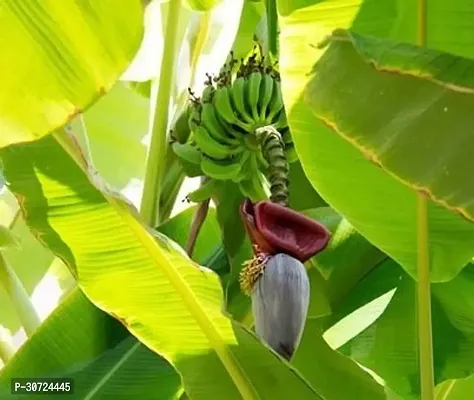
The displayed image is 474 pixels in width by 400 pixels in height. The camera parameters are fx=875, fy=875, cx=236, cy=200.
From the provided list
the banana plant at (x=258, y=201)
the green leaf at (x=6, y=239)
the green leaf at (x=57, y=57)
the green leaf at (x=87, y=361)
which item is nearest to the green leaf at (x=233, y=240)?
the banana plant at (x=258, y=201)

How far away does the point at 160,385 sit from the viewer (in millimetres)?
898

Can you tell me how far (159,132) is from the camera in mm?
968

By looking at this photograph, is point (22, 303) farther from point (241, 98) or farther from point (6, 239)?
point (241, 98)

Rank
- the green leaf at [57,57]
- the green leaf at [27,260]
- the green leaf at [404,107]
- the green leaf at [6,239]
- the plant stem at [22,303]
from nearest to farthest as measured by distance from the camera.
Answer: the green leaf at [404,107]
the green leaf at [57,57]
the green leaf at [6,239]
the plant stem at [22,303]
the green leaf at [27,260]

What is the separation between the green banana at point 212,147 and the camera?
2.85 ft

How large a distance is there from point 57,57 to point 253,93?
290 mm

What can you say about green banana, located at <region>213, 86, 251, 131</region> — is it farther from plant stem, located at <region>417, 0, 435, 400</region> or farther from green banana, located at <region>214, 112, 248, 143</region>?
plant stem, located at <region>417, 0, 435, 400</region>

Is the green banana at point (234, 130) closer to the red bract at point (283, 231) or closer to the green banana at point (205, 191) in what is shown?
the green banana at point (205, 191)

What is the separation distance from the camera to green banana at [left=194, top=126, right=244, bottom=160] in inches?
34.3

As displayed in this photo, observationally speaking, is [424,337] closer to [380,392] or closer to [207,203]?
[380,392]

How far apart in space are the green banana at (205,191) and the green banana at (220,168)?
2cm

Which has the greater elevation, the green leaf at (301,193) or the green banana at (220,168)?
the green banana at (220,168)

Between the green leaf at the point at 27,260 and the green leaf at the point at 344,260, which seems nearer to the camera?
the green leaf at the point at 344,260

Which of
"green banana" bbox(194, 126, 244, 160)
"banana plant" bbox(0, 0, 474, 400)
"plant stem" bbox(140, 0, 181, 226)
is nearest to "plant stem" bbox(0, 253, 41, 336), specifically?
"banana plant" bbox(0, 0, 474, 400)
